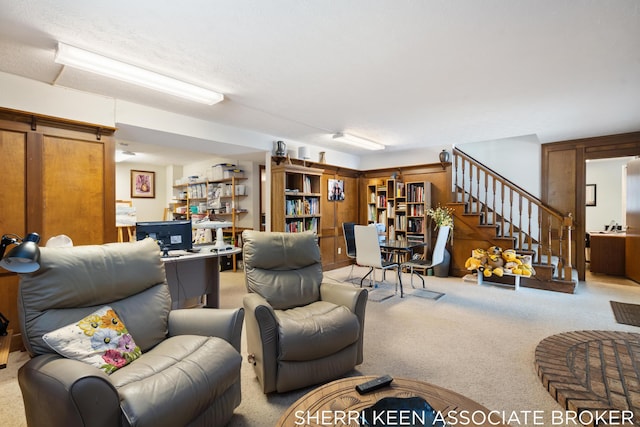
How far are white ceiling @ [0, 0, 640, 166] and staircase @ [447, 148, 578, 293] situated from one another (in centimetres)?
155

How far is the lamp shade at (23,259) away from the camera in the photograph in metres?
1.42

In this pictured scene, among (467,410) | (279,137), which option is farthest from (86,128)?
(467,410)

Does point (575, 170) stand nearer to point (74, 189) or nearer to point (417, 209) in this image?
point (417, 209)

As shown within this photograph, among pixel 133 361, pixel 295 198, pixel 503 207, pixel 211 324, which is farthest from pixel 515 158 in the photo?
pixel 133 361

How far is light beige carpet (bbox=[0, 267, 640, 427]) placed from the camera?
78.2 inches

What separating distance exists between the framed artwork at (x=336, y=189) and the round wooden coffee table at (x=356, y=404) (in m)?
4.91

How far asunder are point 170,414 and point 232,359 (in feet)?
1.29

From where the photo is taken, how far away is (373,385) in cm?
138

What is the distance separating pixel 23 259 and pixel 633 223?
290 inches

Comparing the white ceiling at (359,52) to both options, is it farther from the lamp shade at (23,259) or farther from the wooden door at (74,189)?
the lamp shade at (23,259)

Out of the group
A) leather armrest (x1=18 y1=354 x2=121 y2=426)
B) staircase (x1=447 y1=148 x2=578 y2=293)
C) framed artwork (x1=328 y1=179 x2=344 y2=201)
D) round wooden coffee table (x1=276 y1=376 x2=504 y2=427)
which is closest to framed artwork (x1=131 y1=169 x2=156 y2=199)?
framed artwork (x1=328 y1=179 x2=344 y2=201)

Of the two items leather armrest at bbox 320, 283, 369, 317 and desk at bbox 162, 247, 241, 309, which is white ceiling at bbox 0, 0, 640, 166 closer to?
desk at bbox 162, 247, 241, 309

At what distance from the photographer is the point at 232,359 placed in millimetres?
1670

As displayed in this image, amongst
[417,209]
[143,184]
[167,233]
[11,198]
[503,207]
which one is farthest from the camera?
[143,184]
